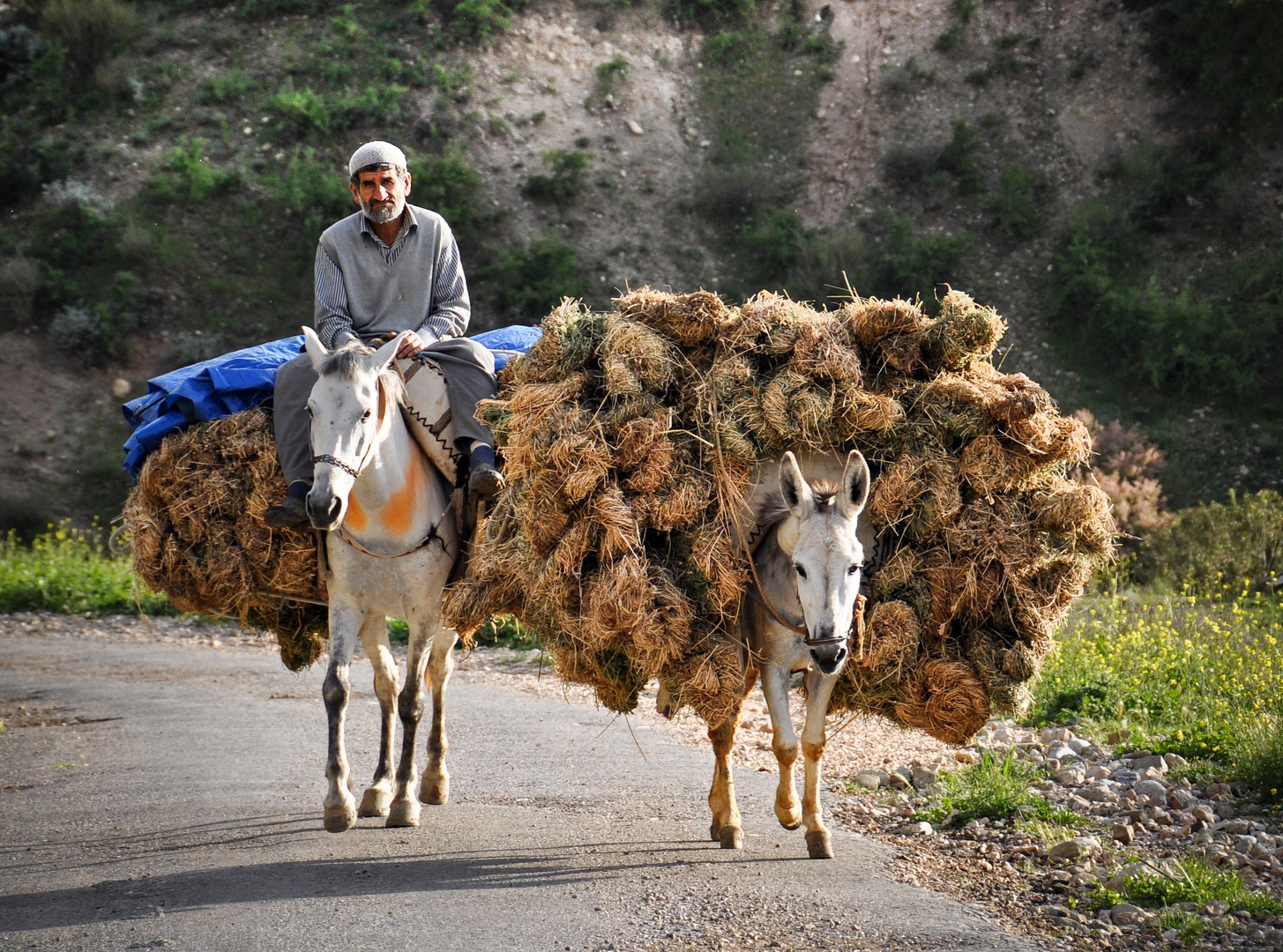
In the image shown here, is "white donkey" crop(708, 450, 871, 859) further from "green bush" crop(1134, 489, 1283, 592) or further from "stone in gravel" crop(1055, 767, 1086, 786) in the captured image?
"green bush" crop(1134, 489, 1283, 592)

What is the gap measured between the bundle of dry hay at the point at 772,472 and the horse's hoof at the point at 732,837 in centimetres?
82

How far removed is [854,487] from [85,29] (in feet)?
99.2

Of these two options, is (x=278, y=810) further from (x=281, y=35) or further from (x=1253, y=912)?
(x=281, y=35)

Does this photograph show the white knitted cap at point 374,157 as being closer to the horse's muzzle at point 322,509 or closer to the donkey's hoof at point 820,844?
the horse's muzzle at point 322,509

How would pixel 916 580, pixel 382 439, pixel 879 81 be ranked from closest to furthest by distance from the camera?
pixel 916 580 → pixel 382 439 → pixel 879 81

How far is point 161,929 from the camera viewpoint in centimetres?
470

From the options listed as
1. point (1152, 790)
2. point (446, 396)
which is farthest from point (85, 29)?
point (1152, 790)

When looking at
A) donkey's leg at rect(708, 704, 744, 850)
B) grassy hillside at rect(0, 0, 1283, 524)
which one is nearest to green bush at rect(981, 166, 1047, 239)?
grassy hillside at rect(0, 0, 1283, 524)

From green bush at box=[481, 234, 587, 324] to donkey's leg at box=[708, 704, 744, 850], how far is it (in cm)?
1865

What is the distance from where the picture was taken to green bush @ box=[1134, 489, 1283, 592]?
1255cm

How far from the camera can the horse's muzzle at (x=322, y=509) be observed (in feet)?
18.3

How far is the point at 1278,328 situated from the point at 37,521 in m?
23.1

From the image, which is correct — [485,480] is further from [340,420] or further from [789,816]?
[789,816]

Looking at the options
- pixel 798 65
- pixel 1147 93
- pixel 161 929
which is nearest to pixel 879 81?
pixel 798 65
